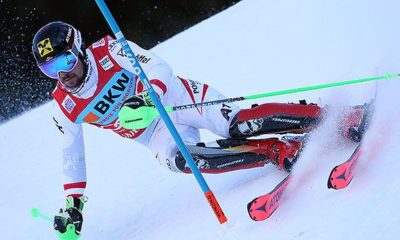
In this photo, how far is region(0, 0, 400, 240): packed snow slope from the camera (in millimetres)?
2830

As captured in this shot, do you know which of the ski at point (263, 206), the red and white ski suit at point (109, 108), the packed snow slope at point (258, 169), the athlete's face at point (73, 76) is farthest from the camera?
the red and white ski suit at point (109, 108)

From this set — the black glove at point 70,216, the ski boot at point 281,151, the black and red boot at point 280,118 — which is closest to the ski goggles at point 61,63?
the black glove at point 70,216

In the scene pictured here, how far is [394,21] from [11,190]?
3.69 m

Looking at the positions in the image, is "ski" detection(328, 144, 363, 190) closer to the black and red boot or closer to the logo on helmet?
the black and red boot

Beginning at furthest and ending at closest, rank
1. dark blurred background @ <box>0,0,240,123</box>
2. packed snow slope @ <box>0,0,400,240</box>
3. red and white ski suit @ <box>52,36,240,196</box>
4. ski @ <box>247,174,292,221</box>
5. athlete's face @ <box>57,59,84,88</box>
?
dark blurred background @ <box>0,0,240,123</box> → red and white ski suit @ <box>52,36,240,196</box> → athlete's face @ <box>57,59,84,88</box> → ski @ <box>247,174,292,221</box> → packed snow slope @ <box>0,0,400,240</box>

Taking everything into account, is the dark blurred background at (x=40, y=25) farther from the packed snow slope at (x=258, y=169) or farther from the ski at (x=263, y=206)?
the ski at (x=263, y=206)

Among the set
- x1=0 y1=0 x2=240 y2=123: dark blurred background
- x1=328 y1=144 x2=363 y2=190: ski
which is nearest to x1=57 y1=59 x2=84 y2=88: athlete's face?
x1=328 y1=144 x2=363 y2=190: ski

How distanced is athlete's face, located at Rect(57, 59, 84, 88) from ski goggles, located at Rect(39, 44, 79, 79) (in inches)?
1.8

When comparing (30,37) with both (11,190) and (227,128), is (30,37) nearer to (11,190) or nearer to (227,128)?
(11,190)

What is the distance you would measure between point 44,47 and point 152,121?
0.72 m

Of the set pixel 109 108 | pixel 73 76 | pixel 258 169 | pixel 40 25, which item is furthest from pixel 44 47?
pixel 40 25

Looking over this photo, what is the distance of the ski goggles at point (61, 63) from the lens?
354 centimetres

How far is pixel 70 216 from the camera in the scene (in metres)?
3.76

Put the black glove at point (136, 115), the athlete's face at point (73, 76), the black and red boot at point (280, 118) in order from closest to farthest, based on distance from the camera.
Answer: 1. the black glove at point (136, 115)
2. the black and red boot at point (280, 118)
3. the athlete's face at point (73, 76)
